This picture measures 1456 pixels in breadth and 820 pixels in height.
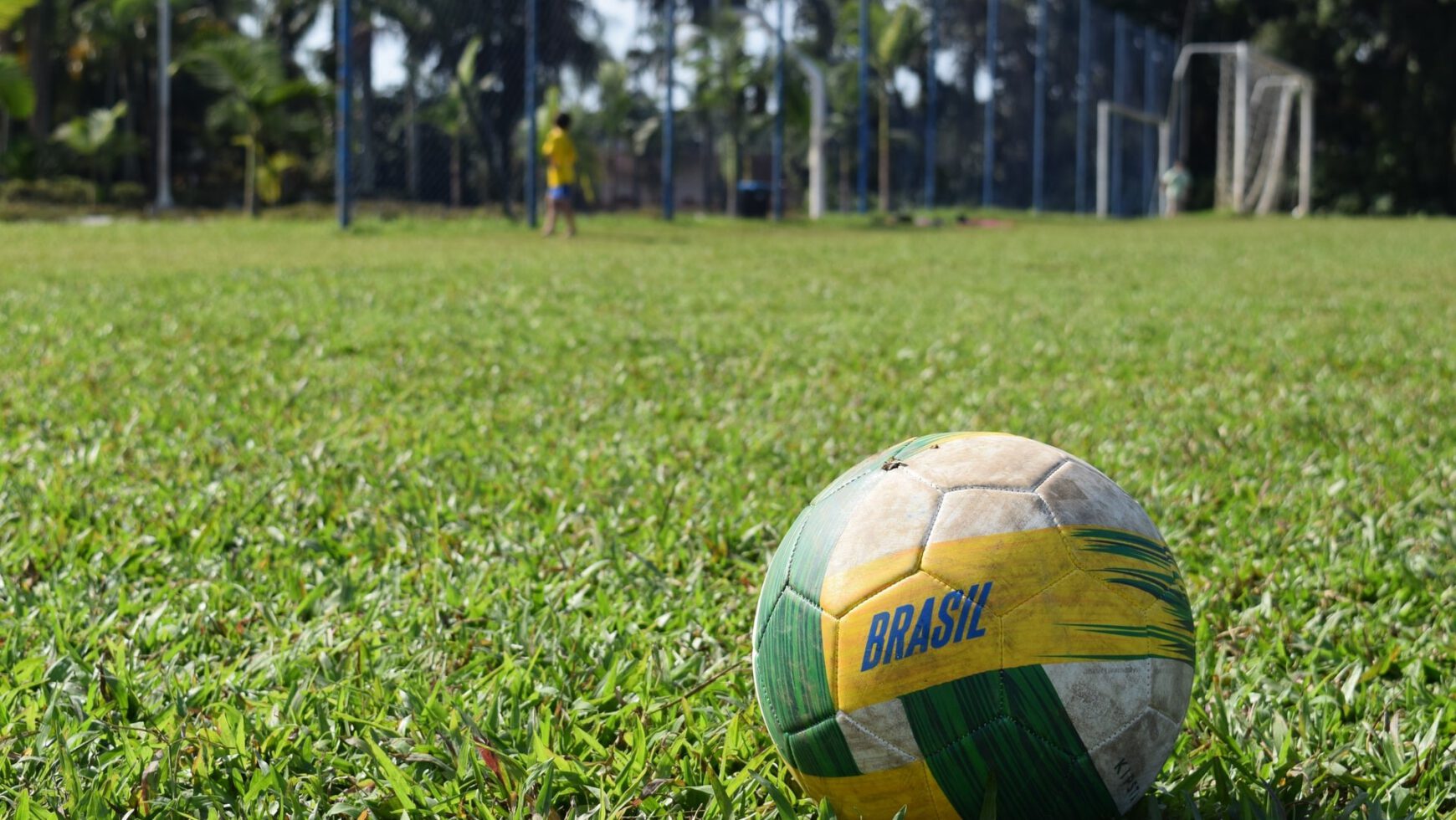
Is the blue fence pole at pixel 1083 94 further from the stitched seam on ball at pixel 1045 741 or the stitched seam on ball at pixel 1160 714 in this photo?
the stitched seam on ball at pixel 1045 741

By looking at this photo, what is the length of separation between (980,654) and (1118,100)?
38.9m

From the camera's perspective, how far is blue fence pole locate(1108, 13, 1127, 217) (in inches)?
1457

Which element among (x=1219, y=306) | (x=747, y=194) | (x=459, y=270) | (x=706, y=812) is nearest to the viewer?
(x=706, y=812)

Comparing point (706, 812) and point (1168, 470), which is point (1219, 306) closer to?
point (1168, 470)

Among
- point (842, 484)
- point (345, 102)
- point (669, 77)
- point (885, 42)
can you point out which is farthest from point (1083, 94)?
point (842, 484)

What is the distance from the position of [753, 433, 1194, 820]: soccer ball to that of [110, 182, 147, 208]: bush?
29509 mm

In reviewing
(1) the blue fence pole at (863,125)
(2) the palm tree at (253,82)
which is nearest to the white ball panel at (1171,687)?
(2) the palm tree at (253,82)

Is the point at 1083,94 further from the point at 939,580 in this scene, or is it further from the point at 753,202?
the point at 939,580

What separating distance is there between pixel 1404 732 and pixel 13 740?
2.53 meters

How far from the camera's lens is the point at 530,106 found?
59.2 ft

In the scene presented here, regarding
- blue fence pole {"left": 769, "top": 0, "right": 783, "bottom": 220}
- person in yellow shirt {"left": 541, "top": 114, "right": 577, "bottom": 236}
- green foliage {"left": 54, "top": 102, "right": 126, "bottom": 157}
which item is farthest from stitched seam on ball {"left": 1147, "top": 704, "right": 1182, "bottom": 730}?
green foliage {"left": 54, "top": 102, "right": 126, "bottom": 157}

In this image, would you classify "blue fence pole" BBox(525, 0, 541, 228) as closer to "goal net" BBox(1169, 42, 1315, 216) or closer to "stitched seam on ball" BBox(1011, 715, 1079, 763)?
"stitched seam on ball" BBox(1011, 715, 1079, 763)

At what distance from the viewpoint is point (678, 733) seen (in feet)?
7.72

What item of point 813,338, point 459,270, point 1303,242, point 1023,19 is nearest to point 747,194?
point 1303,242
